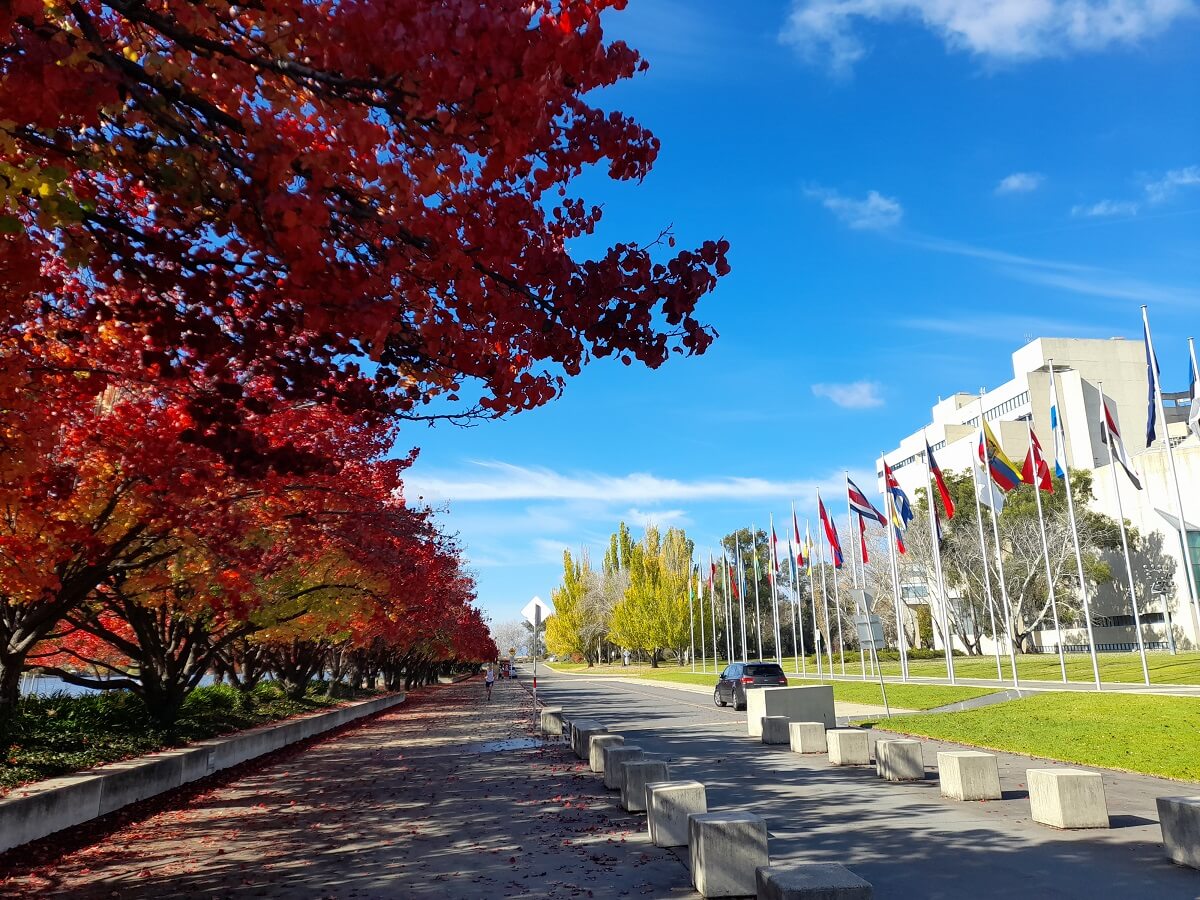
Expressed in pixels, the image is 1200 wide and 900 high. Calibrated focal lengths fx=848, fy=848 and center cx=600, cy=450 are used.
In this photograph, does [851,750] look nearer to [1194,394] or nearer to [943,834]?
Result: [943,834]

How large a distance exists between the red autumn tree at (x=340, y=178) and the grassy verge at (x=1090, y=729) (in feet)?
37.1

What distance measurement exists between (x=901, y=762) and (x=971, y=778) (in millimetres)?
1672

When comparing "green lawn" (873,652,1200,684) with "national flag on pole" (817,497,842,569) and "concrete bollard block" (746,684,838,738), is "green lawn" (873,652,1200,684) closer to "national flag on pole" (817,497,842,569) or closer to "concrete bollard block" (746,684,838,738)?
"national flag on pole" (817,497,842,569)

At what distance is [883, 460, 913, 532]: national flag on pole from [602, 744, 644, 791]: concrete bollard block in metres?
→ 22.2

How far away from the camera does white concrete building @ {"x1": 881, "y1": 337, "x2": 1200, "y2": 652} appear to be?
5069 centimetres

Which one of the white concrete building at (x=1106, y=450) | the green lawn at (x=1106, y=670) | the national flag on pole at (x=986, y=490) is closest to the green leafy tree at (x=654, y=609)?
the white concrete building at (x=1106, y=450)

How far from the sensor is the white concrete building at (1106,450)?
50688 mm

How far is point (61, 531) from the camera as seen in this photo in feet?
32.2

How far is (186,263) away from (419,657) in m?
56.4

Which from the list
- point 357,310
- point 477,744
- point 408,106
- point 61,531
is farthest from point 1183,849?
point 477,744

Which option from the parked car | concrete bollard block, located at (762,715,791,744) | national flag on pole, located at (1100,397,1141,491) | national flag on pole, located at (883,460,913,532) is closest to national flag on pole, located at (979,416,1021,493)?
national flag on pole, located at (1100,397,1141,491)

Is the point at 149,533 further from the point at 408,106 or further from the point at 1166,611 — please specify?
the point at 1166,611

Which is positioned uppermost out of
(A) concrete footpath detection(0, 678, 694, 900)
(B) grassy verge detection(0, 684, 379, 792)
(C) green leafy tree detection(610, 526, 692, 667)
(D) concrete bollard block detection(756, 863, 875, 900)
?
(C) green leafy tree detection(610, 526, 692, 667)

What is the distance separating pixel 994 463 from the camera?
91.4ft
